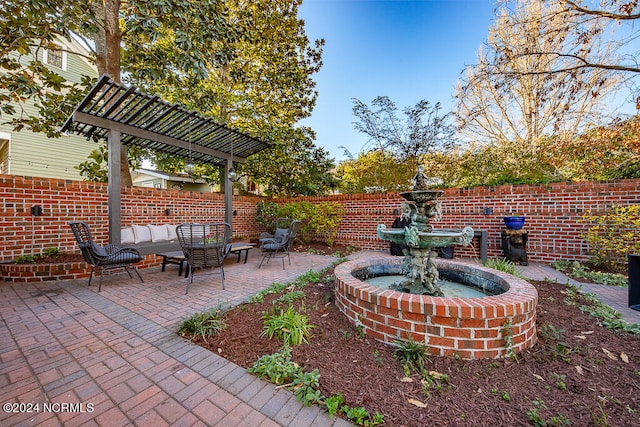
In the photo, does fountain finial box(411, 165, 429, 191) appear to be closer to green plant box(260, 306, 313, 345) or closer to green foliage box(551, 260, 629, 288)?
green plant box(260, 306, 313, 345)

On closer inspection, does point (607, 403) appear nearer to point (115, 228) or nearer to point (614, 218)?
point (614, 218)

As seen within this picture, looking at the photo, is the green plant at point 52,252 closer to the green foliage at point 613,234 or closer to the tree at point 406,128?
the tree at point 406,128

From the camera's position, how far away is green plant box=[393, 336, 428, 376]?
170 centimetres

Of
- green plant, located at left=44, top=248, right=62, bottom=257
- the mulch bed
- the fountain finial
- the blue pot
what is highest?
the fountain finial

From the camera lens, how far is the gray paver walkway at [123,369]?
1.35m

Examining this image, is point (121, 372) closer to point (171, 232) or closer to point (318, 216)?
point (171, 232)

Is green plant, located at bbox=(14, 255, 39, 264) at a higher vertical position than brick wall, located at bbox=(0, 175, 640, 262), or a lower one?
lower

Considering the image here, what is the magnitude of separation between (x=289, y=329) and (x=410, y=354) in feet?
3.34

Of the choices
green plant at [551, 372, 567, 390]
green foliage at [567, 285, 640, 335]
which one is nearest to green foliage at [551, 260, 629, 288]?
green foliage at [567, 285, 640, 335]

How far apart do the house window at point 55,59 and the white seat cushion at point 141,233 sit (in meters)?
8.40

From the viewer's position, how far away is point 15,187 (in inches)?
158

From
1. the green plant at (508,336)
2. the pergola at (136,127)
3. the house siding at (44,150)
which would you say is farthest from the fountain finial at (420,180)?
the house siding at (44,150)

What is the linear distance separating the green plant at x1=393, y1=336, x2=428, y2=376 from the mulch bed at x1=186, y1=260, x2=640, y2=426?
0.05 metres

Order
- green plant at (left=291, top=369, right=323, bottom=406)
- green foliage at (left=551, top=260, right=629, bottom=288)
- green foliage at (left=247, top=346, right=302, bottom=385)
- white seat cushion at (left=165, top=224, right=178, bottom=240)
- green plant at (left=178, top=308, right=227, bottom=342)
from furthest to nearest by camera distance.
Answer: white seat cushion at (left=165, top=224, right=178, bottom=240) → green foliage at (left=551, top=260, right=629, bottom=288) → green plant at (left=178, top=308, right=227, bottom=342) → green foliage at (left=247, top=346, right=302, bottom=385) → green plant at (left=291, top=369, right=323, bottom=406)
